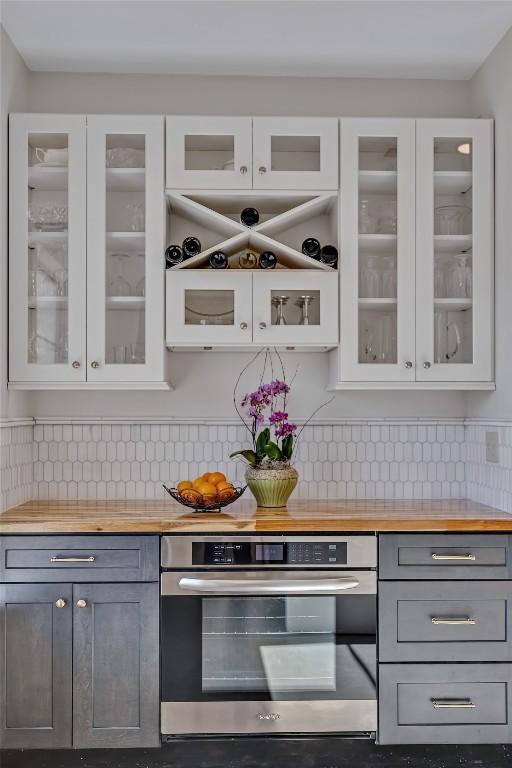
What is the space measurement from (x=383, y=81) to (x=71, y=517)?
2.27m

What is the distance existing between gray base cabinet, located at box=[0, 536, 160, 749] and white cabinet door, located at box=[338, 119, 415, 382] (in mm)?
1157

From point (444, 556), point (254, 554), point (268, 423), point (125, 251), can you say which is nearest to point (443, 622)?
point (444, 556)

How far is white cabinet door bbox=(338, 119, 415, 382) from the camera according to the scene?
2916mm

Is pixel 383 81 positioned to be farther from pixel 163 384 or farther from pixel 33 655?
pixel 33 655

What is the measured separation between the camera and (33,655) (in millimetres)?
2521

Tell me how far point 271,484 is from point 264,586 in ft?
1.44

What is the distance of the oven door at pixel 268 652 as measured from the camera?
2.53 metres

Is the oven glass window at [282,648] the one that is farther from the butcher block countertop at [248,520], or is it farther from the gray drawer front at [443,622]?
the butcher block countertop at [248,520]

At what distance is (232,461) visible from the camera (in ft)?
10.5

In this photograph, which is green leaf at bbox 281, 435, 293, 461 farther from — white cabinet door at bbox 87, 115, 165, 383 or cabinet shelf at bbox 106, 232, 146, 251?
cabinet shelf at bbox 106, 232, 146, 251

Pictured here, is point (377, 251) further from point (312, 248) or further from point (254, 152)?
point (254, 152)

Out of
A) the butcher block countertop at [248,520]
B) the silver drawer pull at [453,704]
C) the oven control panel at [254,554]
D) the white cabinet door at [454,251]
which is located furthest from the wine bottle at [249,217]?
the silver drawer pull at [453,704]

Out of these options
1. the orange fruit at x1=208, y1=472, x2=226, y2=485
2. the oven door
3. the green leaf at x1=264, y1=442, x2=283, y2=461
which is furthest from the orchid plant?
the oven door

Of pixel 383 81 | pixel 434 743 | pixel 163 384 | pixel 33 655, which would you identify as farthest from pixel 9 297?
pixel 434 743
